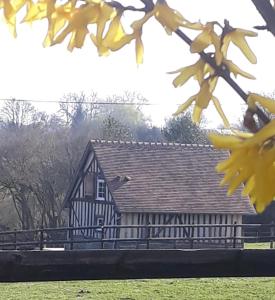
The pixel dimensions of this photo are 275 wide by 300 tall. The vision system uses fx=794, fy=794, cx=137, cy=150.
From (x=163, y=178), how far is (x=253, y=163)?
2450 cm

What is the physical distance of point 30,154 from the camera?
3083 cm

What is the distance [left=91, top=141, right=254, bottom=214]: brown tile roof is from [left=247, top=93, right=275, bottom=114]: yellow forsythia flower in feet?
72.8

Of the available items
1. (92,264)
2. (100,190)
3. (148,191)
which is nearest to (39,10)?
(92,264)

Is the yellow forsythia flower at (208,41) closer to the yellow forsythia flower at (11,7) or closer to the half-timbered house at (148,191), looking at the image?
the yellow forsythia flower at (11,7)

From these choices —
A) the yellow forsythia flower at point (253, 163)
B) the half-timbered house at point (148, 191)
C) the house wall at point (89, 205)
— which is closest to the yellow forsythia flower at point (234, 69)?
the yellow forsythia flower at point (253, 163)

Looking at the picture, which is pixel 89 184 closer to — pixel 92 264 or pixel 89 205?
pixel 89 205

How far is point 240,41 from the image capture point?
36.3 inches

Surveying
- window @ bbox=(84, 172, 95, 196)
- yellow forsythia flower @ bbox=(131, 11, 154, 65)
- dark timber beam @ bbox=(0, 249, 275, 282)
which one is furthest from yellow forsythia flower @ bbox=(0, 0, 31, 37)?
window @ bbox=(84, 172, 95, 196)

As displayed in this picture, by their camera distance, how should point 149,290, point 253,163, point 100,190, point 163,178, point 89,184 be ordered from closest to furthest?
point 253,163 < point 149,290 < point 163,178 < point 100,190 < point 89,184

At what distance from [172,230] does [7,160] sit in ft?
33.7

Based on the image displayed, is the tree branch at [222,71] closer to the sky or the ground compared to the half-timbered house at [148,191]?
closer to the ground

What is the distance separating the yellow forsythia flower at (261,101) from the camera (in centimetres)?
81

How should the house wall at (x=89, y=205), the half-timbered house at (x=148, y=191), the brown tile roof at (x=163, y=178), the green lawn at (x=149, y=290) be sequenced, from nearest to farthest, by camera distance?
1. the green lawn at (x=149, y=290)
2. the half-timbered house at (x=148, y=191)
3. the brown tile roof at (x=163, y=178)
4. the house wall at (x=89, y=205)

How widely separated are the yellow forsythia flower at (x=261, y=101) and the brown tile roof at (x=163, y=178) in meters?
22.2
